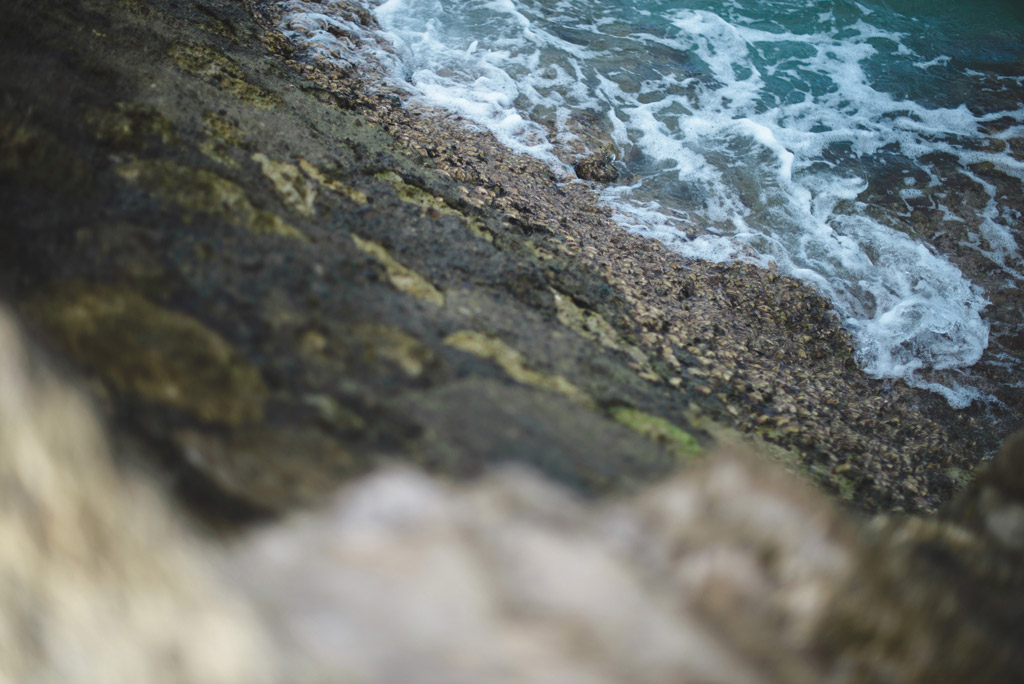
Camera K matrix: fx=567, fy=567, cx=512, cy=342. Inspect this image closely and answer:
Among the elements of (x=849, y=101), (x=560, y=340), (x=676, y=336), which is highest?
(x=849, y=101)

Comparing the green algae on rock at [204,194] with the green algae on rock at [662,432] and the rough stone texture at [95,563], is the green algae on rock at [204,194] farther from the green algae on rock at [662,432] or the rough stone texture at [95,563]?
the green algae on rock at [662,432]

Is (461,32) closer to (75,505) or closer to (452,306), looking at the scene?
(452,306)

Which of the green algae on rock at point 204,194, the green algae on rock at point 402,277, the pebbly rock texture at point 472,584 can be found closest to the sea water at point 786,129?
the green algae on rock at point 402,277

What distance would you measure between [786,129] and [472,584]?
20.0 feet

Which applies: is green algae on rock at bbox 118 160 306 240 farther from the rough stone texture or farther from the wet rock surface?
the rough stone texture

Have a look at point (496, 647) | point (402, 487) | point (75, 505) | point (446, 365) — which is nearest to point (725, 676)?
point (496, 647)

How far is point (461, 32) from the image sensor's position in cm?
567

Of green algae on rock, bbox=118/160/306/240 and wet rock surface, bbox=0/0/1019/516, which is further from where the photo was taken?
green algae on rock, bbox=118/160/306/240

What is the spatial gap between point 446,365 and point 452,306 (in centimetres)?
37

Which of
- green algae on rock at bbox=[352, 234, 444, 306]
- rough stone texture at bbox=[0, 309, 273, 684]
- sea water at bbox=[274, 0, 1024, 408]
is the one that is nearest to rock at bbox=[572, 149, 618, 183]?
sea water at bbox=[274, 0, 1024, 408]

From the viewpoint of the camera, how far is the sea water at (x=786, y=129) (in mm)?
3975

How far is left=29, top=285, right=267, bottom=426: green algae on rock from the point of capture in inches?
51.7

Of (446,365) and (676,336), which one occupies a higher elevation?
(446,365)

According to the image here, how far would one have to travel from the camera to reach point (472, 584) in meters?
1.23
